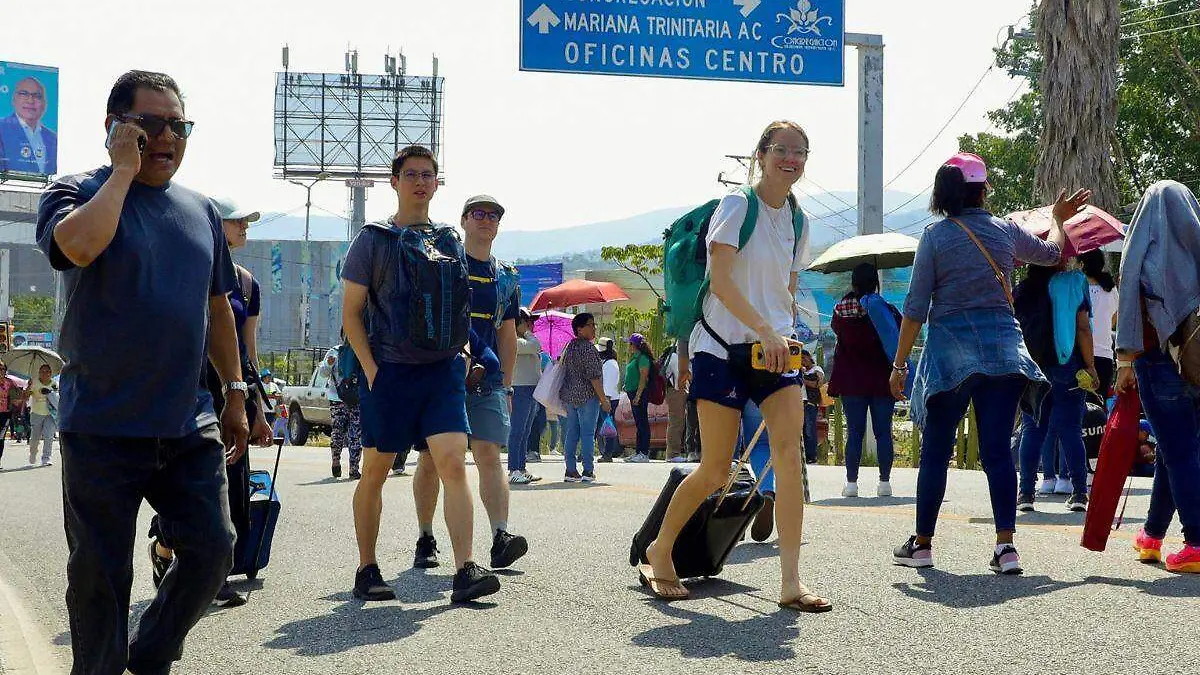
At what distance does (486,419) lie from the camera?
7.80 meters

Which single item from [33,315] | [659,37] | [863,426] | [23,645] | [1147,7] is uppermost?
[1147,7]

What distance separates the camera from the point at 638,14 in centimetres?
1923

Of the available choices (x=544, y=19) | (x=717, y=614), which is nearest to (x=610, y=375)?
(x=544, y=19)

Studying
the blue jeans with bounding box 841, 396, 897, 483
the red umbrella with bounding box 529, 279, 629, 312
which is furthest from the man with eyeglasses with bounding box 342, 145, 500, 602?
the red umbrella with bounding box 529, 279, 629, 312

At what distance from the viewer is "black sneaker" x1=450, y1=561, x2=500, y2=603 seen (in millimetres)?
6465

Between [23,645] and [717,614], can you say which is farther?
[717,614]

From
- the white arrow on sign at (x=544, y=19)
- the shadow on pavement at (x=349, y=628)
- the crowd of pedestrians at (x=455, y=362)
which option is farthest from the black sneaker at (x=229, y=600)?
the white arrow on sign at (x=544, y=19)

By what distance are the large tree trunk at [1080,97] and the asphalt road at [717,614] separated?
706cm

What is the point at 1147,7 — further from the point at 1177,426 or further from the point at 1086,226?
the point at 1177,426

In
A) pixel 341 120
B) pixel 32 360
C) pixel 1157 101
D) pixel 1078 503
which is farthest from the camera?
pixel 341 120

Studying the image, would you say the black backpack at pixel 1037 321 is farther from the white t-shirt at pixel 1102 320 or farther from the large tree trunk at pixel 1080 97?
the large tree trunk at pixel 1080 97

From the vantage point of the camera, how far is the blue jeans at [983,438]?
6918 millimetres

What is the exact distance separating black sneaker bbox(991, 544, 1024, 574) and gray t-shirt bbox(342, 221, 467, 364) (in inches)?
105

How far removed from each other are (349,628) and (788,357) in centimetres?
202
